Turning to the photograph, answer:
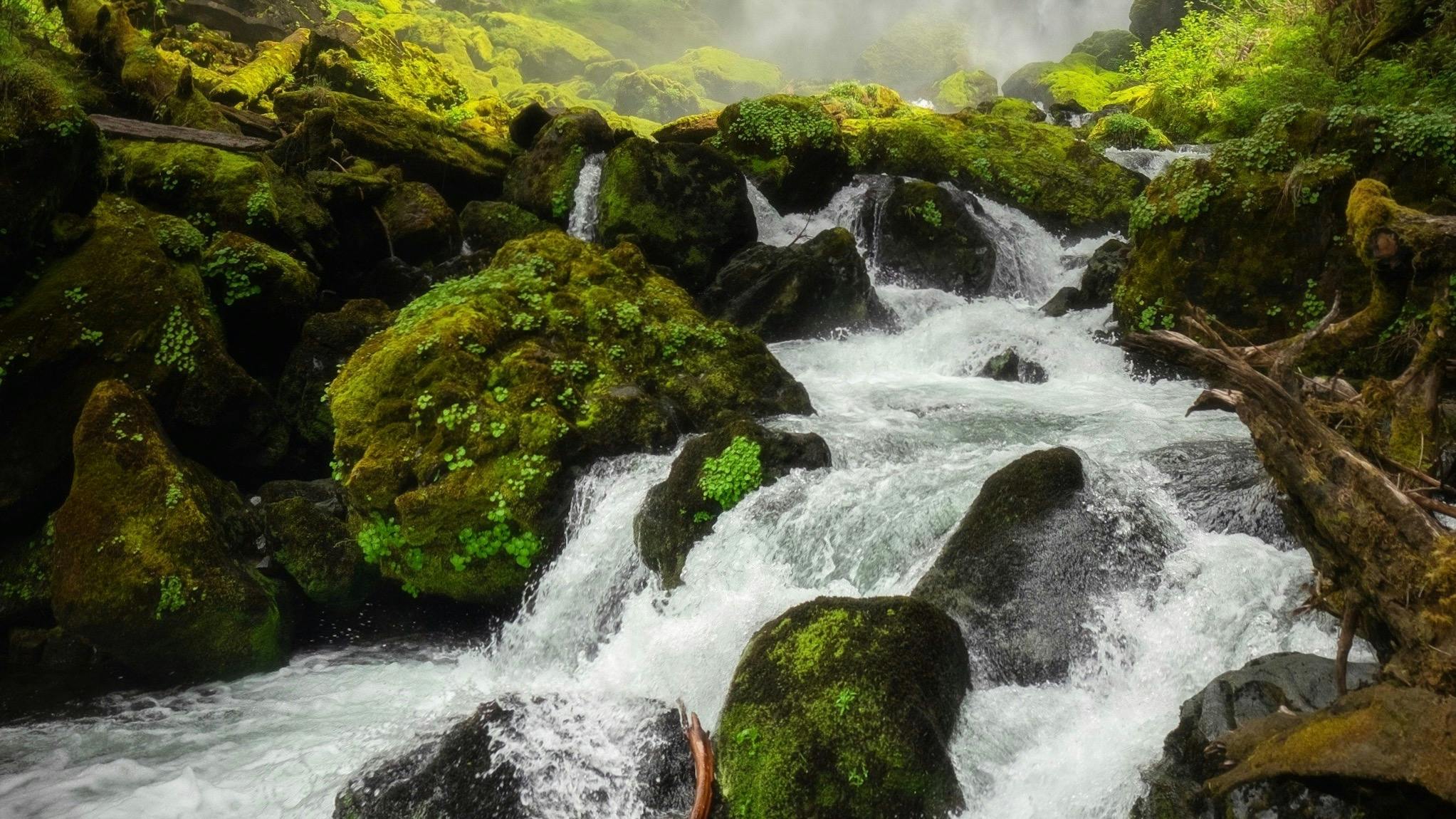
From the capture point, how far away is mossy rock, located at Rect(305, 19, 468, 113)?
1852 centimetres

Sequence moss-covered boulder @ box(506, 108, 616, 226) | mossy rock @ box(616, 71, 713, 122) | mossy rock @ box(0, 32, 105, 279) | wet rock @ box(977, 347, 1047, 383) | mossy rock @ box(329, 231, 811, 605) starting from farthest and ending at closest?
mossy rock @ box(616, 71, 713, 122) < moss-covered boulder @ box(506, 108, 616, 226) < wet rock @ box(977, 347, 1047, 383) < mossy rock @ box(0, 32, 105, 279) < mossy rock @ box(329, 231, 811, 605)

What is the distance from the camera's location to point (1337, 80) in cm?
1446

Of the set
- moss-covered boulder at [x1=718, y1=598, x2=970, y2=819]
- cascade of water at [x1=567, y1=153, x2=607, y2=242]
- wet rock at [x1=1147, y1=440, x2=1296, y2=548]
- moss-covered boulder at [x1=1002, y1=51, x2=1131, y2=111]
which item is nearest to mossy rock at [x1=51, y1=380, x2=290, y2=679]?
moss-covered boulder at [x1=718, y1=598, x2=970, y2=819]

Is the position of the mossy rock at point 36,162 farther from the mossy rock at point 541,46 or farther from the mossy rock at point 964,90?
the mossy rock at point 964,90

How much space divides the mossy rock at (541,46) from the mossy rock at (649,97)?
18.2 feet

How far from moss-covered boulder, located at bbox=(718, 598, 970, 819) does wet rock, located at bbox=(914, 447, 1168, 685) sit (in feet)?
1.33

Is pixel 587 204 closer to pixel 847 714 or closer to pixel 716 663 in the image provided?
pixel 716 663

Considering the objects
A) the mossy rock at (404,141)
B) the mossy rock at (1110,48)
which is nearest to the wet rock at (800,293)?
the mossy rock at (404,141)

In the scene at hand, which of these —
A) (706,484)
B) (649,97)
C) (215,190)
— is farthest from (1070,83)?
(706,484)

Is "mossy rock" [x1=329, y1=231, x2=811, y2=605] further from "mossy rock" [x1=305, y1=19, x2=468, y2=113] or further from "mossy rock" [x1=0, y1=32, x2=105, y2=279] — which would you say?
"mossy rock" [x1=305, y1=19, x2=468, y2=113]

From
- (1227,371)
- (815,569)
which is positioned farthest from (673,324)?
(1227,371)

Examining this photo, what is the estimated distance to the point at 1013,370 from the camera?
11070 millimetres

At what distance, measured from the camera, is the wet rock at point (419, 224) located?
12.1 meters

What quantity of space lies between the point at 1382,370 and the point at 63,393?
14385 millimetres
